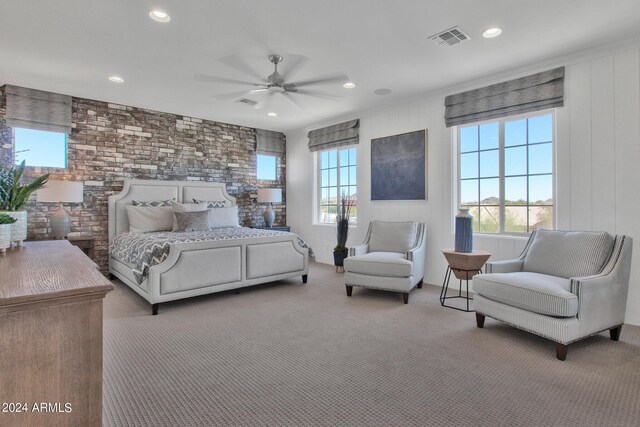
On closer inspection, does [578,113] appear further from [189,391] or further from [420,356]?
[189,391]

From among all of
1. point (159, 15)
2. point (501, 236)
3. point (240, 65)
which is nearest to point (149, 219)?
point (240, 65)

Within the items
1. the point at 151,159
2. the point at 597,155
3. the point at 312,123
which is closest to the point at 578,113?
the point at 597,155

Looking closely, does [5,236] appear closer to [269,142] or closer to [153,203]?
[153,203]

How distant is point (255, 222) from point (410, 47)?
173 inches

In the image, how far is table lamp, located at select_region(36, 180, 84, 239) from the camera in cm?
405

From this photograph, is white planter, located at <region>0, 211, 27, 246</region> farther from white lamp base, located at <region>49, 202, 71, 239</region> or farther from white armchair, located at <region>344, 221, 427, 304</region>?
white armchair, located at <region>344, 221, 427, 304</region>

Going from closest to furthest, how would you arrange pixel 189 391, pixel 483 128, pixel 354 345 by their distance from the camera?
pixel 189 391 < pixel 354 345 < pixel 483 128

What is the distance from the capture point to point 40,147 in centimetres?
443

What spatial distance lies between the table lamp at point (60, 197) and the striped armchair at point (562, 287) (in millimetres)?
4754

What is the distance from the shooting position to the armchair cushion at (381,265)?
373 cm

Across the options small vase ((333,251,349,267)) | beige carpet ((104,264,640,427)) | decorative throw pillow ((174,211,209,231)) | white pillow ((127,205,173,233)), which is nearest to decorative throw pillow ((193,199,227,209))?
white pillow ((127,205,173,233))

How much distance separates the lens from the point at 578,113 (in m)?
3.34

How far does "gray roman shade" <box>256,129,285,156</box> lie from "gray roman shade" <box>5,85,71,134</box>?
2.99m

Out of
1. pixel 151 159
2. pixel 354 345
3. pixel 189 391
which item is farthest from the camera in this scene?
pixel 151 159
